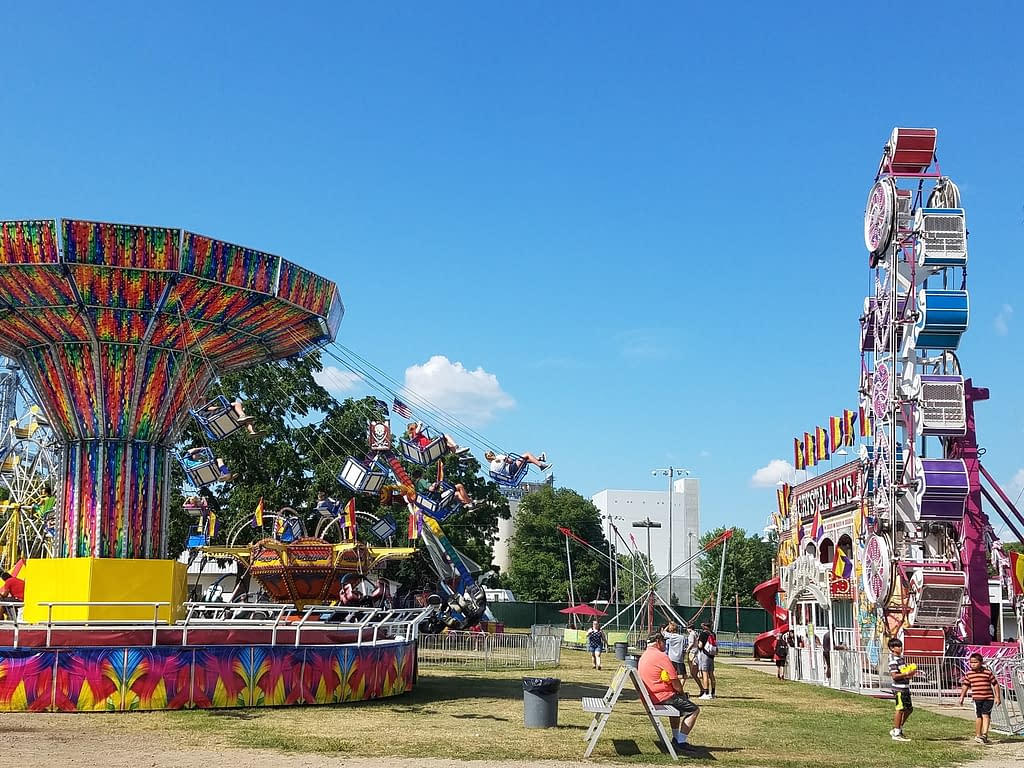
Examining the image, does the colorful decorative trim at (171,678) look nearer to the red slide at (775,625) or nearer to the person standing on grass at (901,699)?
the person standing on grass at (901,699)

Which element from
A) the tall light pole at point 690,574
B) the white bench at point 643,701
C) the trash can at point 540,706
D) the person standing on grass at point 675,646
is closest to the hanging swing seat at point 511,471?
the person standing on grass at point 675,646

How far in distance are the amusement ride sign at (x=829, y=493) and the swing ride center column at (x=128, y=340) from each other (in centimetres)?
1776

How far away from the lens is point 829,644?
32562mm

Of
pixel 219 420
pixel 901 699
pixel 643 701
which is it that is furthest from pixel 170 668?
pixel 901 699

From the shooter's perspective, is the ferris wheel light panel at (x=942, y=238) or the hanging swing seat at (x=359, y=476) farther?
the ferris wheel light panel at (x=942, y=238)

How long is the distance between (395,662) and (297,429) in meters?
33.3

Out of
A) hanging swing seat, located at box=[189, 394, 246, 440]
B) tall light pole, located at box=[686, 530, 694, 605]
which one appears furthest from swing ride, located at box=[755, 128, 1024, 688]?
tall light pole, located at box=[686, 530, 694, 605]

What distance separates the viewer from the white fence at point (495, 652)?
30.9 meters

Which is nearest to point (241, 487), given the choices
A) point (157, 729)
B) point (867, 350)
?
point (867, 350)

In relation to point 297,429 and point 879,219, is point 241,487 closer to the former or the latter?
point 297,429

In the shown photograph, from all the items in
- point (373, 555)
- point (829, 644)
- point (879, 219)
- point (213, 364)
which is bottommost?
point (829, 644)

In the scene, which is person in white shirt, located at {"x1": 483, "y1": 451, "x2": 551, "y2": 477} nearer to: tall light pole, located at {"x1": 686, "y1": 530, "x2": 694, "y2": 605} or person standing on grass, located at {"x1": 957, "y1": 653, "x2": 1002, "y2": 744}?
person standing on grass, located at {"x1": 957, "y1": 653, "x2": 1002, "y2": 744}

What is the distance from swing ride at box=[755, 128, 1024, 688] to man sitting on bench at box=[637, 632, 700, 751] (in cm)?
1267

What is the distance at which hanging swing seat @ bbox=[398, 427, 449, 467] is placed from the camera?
26.3m
